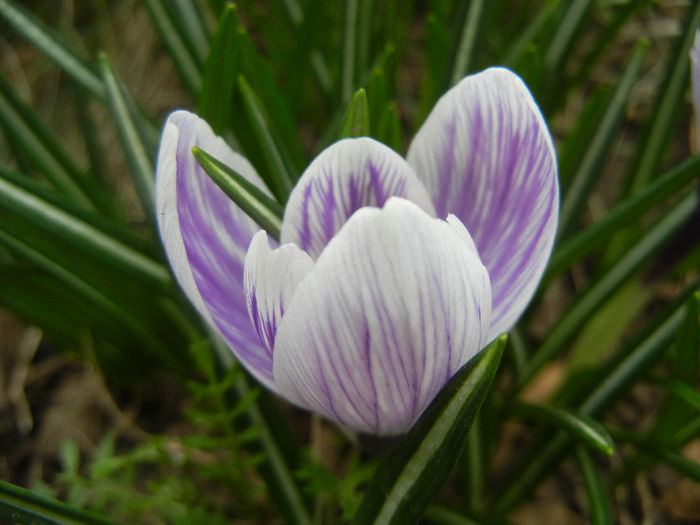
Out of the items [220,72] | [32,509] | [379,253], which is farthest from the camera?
[220,72]

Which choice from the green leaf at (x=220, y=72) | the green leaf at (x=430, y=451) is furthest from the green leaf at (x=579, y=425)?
the green leaf at (x=220, y=72)

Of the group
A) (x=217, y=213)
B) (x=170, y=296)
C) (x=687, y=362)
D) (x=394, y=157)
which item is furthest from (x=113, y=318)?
(x=687, y=362)

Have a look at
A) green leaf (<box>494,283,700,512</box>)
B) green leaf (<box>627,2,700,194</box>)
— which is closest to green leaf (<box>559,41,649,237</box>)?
green leaf (<box>627,2,700,194</box>)

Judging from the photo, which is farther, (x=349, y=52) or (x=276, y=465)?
(x=349, y=52)

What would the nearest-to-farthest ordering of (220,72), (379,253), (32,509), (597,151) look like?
(379,253) < (32,509) < (220,72) < (597,151)

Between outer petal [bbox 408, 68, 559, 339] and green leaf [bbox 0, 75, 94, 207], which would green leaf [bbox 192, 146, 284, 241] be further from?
green leaf [bbox 0, 75, 94, 207]

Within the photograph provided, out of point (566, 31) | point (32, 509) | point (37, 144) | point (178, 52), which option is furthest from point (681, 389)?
point (37, 144)

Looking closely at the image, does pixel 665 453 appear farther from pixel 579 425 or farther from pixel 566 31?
pixel 566 31
